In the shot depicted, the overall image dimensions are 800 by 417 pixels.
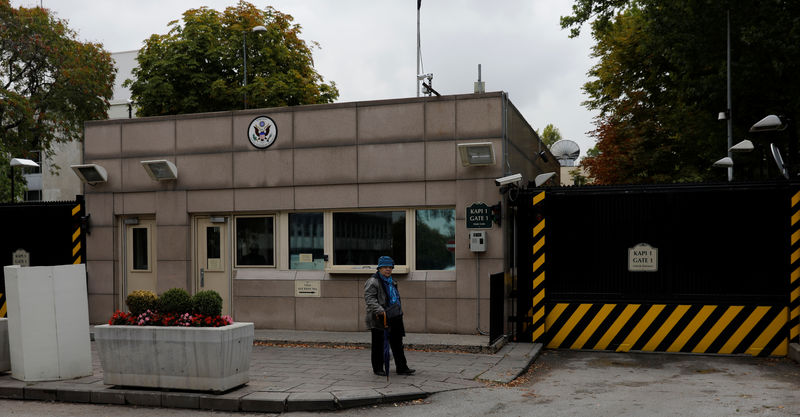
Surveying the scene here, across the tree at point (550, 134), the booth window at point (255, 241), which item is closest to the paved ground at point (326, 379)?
the booth window at point (255, 241)

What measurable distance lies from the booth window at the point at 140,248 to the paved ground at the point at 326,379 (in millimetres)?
3698

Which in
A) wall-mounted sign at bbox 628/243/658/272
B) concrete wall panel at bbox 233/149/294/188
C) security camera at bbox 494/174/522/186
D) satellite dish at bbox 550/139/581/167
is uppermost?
satellite dish at bbox 550/139/581/167

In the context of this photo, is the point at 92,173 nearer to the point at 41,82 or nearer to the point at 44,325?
the point at 44,325

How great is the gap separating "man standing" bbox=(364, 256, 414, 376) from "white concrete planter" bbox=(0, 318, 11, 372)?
16.8 feet

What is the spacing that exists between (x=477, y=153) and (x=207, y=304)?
599cm

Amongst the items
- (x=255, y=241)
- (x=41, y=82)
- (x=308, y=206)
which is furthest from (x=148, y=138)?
(x=41, y=82)

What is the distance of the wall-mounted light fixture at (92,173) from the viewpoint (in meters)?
15.5

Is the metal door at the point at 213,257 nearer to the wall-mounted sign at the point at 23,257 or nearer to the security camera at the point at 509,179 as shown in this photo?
the wall-mounted sign at the point at 23,257

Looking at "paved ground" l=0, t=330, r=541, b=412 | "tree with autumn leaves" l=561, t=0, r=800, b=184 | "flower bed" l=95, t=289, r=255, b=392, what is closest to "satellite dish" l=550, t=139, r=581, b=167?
"tree with autumn leaves" l=561, t=0, r=800, b=184

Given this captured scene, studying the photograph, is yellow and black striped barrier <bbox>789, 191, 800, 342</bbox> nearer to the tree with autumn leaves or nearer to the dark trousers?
the tree with autumn leaves

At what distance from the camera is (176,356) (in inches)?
347

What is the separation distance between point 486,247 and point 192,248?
6.26 metres

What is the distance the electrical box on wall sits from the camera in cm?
1304

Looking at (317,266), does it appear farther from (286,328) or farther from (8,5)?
(8,5)
